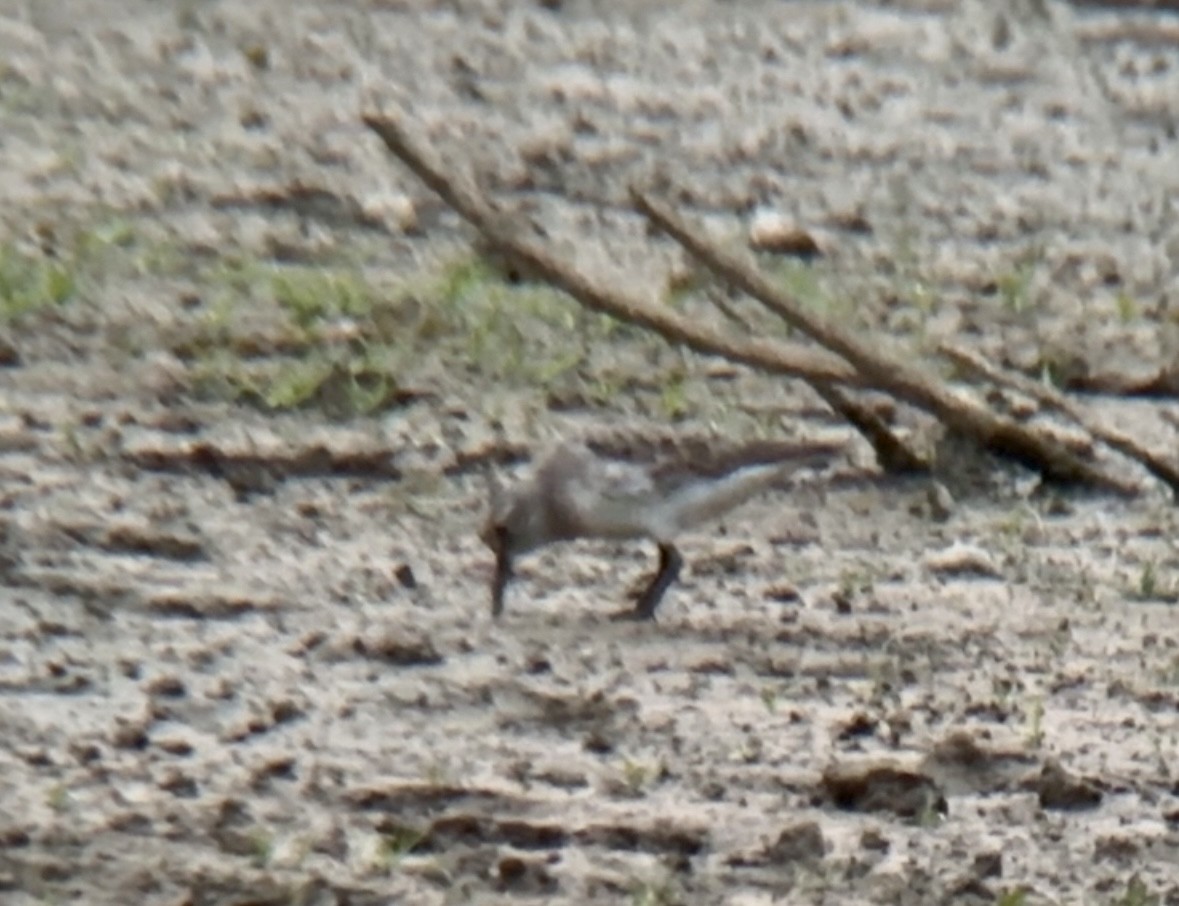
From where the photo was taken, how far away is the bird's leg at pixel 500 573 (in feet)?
12.5

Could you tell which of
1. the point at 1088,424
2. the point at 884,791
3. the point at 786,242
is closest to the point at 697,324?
the point at 1088,424

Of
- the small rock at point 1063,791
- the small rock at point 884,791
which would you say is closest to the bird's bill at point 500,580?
the small rock at point 884,791

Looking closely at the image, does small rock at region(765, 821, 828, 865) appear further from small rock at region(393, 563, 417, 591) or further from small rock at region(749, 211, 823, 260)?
small rock at region(749, 211, 823, 260)

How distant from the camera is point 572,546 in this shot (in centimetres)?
407

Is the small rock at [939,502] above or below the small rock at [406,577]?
above

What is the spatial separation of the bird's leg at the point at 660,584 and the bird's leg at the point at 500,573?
0.18 metres

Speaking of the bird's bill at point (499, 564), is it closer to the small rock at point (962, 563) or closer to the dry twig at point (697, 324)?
the dry twig at point (697, 324)

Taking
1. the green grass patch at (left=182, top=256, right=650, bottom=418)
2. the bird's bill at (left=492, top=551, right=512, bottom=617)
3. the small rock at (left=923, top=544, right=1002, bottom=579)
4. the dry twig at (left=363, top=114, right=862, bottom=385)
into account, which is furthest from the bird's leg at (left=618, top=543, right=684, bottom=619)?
the green grass patch at (left=182, top=256, right=650, bottom=418)

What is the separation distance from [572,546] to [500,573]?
27 centimetres

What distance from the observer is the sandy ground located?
10.4 feet

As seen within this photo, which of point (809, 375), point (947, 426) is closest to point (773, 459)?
point (809, 375)

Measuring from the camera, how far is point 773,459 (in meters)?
3.98

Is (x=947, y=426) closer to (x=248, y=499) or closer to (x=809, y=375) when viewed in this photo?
(x=809, y=375)

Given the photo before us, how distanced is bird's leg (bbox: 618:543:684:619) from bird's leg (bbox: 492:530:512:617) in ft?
0.58
